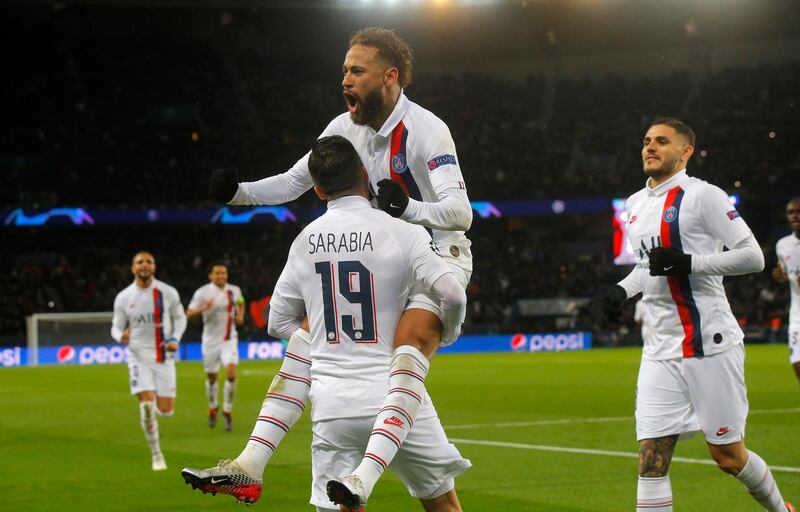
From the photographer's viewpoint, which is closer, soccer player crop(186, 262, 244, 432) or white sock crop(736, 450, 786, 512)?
white sock crop(736, 450, 786, 512)

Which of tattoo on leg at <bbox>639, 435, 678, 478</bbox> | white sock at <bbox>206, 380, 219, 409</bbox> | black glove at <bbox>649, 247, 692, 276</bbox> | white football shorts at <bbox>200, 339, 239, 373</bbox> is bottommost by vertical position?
tattoo on leg at <bbox>639, 435, 678, 478</bbox>

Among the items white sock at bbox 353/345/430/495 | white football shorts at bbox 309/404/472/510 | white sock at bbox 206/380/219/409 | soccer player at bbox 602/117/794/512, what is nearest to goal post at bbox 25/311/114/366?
white sock at bbox 206/380/219/409

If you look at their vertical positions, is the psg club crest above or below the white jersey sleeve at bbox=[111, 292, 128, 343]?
above

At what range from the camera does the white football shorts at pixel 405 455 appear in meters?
5.01

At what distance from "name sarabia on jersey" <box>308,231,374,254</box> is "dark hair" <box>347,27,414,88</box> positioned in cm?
121

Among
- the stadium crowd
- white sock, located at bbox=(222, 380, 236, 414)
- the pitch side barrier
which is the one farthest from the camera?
the stadium crowd

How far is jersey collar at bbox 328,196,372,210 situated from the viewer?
16.5 feet

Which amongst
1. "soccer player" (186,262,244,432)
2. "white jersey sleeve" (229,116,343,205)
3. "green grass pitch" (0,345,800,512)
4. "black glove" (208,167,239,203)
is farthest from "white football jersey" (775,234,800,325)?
"soccer player" (186,262,244,432)

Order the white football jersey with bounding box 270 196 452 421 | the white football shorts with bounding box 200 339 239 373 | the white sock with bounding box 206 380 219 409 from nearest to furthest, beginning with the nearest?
the white football jersey with bounding box 270 196 452 421
the white sock with bounding box 206 380 219 409
the white football shorts with bounding box 200 339 239 373

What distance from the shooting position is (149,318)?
14.5m

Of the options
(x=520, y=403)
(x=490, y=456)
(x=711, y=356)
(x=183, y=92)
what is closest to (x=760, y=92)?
(x=183, y=92)

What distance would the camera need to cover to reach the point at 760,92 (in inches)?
1805

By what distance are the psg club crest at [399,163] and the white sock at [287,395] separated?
3.42 ft

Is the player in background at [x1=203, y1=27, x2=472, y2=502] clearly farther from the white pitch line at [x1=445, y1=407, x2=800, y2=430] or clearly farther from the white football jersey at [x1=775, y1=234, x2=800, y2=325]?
the white pitch line at [x1=445, y1=407, x2=800, y2=430]
